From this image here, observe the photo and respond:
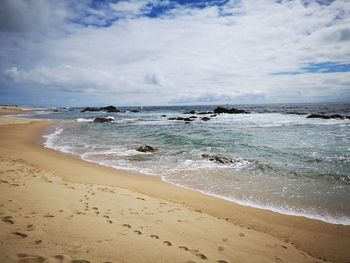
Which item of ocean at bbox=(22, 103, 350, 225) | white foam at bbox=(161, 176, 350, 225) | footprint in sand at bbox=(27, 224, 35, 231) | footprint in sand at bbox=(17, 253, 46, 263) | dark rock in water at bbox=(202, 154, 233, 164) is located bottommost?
white foam at bbox=(161, 176, 350, 225)

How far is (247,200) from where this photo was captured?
23.9ft

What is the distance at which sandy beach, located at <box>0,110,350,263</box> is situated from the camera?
379 cm

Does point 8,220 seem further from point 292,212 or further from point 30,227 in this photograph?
point 292,212

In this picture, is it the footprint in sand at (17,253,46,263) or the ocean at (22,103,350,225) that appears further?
the ocean at (22,103,350,225)

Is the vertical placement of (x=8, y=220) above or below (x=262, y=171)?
above

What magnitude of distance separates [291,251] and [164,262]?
252 centimetres

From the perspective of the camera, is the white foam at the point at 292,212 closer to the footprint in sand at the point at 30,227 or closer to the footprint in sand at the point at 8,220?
the footprint in sand at the point at 30,227

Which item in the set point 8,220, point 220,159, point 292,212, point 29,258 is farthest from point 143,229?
point 220,159

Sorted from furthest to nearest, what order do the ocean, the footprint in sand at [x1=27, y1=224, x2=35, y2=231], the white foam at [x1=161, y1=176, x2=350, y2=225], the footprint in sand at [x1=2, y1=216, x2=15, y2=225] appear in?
the ocean → the white foam at [x1=161, y1=176, x2=350, y2=225] → the footprint in sand at [x1=2, y1=216, x2=15, y2=225] → the footprint in sand at [x1=27, y1=224, x2=35, y2=231]

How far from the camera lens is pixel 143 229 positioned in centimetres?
472

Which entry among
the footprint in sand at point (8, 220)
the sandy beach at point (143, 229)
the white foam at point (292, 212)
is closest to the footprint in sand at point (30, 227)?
the sandy beach at point (143, 229)

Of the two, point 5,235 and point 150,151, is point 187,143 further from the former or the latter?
point 5,235

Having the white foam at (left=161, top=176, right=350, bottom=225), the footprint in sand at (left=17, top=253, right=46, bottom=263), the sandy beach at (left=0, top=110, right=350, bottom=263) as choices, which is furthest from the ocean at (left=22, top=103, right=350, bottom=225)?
the footprint in sand at (left=17, top=253, right=46, bottom=263)

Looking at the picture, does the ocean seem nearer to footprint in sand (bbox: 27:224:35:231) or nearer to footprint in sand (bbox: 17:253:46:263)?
footprint in sand (bbox: 27:224:35:231)
